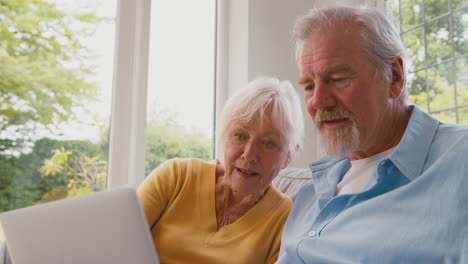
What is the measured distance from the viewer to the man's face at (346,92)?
1197mm

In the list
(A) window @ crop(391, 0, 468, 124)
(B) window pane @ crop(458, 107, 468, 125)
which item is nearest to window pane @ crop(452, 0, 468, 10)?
(A) window @ crop(391, 0, 468, 124)

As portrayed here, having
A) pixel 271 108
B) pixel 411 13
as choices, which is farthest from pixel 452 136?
pixel 411 13

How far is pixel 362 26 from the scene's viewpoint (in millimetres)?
1222

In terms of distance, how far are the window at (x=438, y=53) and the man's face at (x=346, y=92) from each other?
907 mm

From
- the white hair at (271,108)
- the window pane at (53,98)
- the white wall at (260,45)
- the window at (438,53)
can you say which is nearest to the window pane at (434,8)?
the window at (438,53)

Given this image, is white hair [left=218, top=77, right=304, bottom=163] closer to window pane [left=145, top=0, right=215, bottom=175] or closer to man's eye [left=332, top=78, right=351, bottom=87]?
man's eye [left=332, top=78, right=351, bottom=87]

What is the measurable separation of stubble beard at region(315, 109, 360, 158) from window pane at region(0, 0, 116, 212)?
5.02 feet

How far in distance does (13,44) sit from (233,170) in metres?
1.37

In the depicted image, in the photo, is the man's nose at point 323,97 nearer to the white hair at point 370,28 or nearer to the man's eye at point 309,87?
the man's eye at point 309,87

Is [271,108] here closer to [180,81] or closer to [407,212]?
[407,212]

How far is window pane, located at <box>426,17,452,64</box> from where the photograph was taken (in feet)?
6.92

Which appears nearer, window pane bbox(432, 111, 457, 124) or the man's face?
the man's face

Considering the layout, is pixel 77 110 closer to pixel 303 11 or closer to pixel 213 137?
pixel 213 137

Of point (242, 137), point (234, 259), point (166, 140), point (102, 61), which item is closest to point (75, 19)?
point (102, 61)
